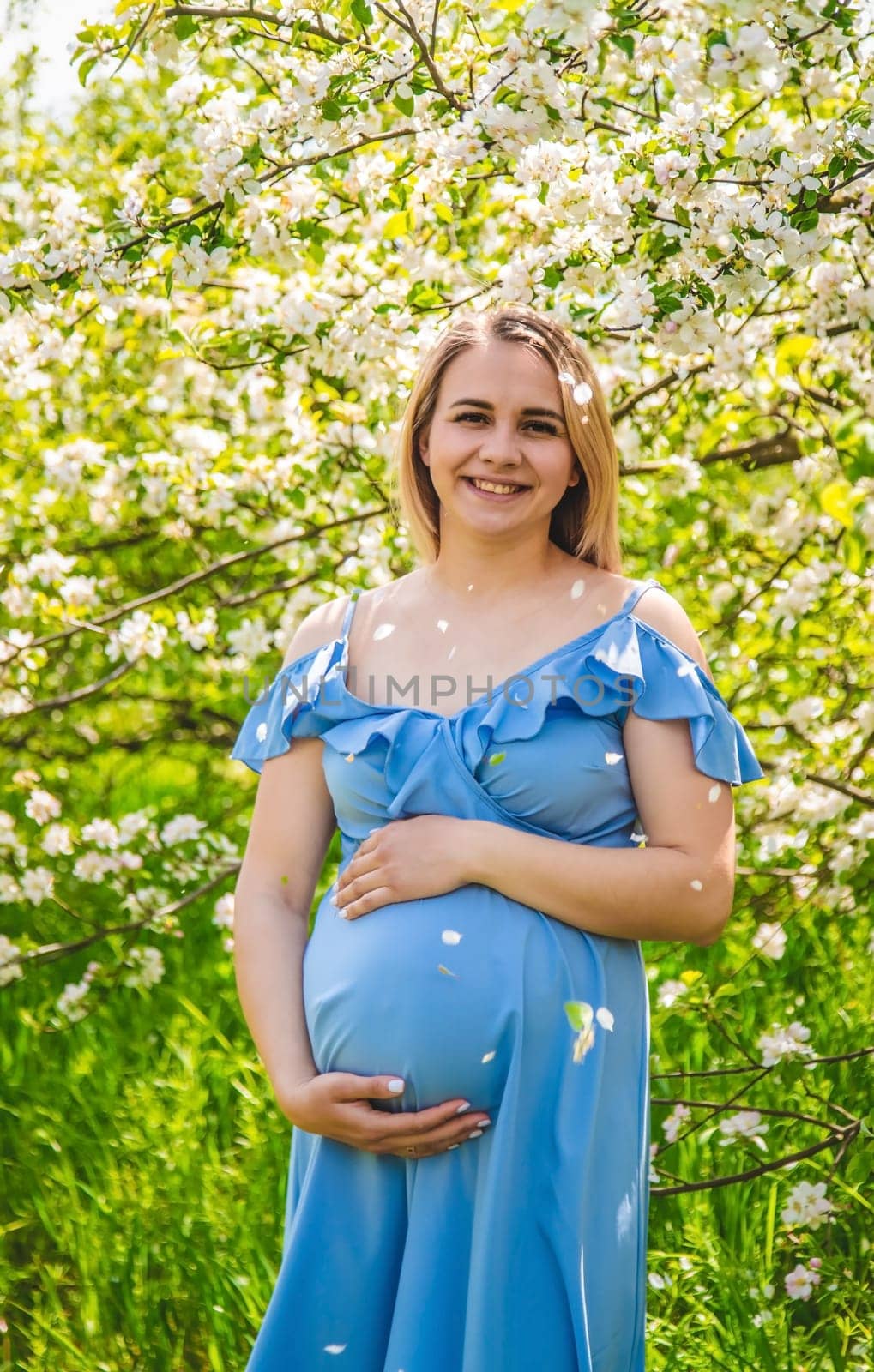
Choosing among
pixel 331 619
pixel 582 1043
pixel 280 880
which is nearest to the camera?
pixel 582 1043

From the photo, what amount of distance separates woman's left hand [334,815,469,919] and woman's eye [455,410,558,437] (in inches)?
21.7

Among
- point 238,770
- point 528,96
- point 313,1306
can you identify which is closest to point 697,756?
point 313,1306

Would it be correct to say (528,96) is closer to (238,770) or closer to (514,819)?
(514,819)

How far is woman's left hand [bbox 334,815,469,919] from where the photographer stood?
1.74 m

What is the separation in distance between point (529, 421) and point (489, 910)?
0.67 m

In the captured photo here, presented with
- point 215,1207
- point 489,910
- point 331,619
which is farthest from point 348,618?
point 215,1207

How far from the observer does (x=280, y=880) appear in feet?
6.51

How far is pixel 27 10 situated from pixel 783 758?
11.5 ft

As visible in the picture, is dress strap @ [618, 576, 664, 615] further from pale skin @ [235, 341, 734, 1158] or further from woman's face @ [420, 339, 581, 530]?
woman's face @ [420, 339, 581, 530]

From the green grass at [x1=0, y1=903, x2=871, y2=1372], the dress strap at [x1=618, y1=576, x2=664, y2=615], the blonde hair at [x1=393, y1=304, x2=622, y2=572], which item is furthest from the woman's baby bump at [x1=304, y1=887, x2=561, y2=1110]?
the green grass at [x1=0, y1=903, x2=871, y2=1372]

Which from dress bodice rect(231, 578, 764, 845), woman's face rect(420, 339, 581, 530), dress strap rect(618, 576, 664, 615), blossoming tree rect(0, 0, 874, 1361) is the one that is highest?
blossoming tree rect(0, 0, 874, 1361)

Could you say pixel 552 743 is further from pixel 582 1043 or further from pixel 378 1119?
A: pixel 378 1119

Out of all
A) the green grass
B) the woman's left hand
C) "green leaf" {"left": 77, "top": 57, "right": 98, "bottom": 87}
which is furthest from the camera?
the green grass

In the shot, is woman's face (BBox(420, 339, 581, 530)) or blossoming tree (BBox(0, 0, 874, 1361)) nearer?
woman's face (BBox(420, 339, 581, 530))
